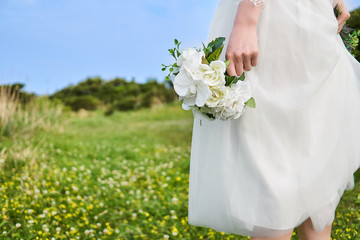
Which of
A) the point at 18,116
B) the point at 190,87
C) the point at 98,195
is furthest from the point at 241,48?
the point at 18,116

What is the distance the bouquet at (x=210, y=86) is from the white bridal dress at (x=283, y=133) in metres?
0.13

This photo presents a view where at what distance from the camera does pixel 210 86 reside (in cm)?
154

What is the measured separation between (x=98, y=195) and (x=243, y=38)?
341 centimetres

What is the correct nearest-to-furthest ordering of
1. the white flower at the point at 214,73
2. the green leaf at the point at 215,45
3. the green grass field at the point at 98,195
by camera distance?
the white flower at the point at 214,73 < the green leaf at the point at 215,45 < the green grass field at the point at 98,195

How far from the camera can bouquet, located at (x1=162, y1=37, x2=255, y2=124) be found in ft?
5.01

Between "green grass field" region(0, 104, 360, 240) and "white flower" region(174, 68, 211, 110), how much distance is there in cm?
221

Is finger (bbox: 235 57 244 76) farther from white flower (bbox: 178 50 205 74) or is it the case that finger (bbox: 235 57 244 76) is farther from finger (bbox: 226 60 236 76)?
white flower (bbox: 178 50 205 74)

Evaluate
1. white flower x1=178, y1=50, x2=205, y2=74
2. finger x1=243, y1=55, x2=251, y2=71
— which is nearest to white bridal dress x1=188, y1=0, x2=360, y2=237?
finger x1=243, y1=55, x2=251, y2=71

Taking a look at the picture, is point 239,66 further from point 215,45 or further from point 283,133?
point 283,133

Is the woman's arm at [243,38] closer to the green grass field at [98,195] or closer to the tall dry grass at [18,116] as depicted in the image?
the green grass field at [98,195]

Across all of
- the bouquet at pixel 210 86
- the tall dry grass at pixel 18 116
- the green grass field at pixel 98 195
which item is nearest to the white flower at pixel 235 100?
the bouquet at pixel 210 86

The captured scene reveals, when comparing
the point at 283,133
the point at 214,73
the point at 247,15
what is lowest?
the point at 283,133

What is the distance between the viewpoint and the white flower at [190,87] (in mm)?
1526

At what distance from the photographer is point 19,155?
17.2 ft
